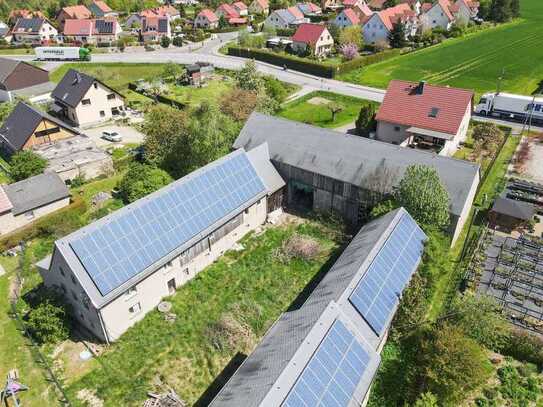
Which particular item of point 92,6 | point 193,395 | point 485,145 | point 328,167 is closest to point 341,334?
point 193,395

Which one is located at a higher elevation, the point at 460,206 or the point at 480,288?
the point at 460,206

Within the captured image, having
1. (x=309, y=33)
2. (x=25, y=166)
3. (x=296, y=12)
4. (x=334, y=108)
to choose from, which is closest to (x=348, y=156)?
(x=334, y=108)

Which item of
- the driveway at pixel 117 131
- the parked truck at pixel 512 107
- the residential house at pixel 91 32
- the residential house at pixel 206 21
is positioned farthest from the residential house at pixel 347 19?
the driveway at pixel 117 131

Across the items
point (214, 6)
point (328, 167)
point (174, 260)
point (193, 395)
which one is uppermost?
point (214, 6)

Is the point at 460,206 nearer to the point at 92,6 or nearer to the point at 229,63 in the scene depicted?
the point at 229,63

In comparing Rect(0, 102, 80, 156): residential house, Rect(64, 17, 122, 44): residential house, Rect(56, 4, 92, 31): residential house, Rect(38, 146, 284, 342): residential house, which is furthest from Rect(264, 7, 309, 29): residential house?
Rect(38, 146, 284, 342): residential house

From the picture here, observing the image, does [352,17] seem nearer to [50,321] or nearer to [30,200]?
[30,200]

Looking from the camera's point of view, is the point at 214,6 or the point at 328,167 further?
the point at 214,6
